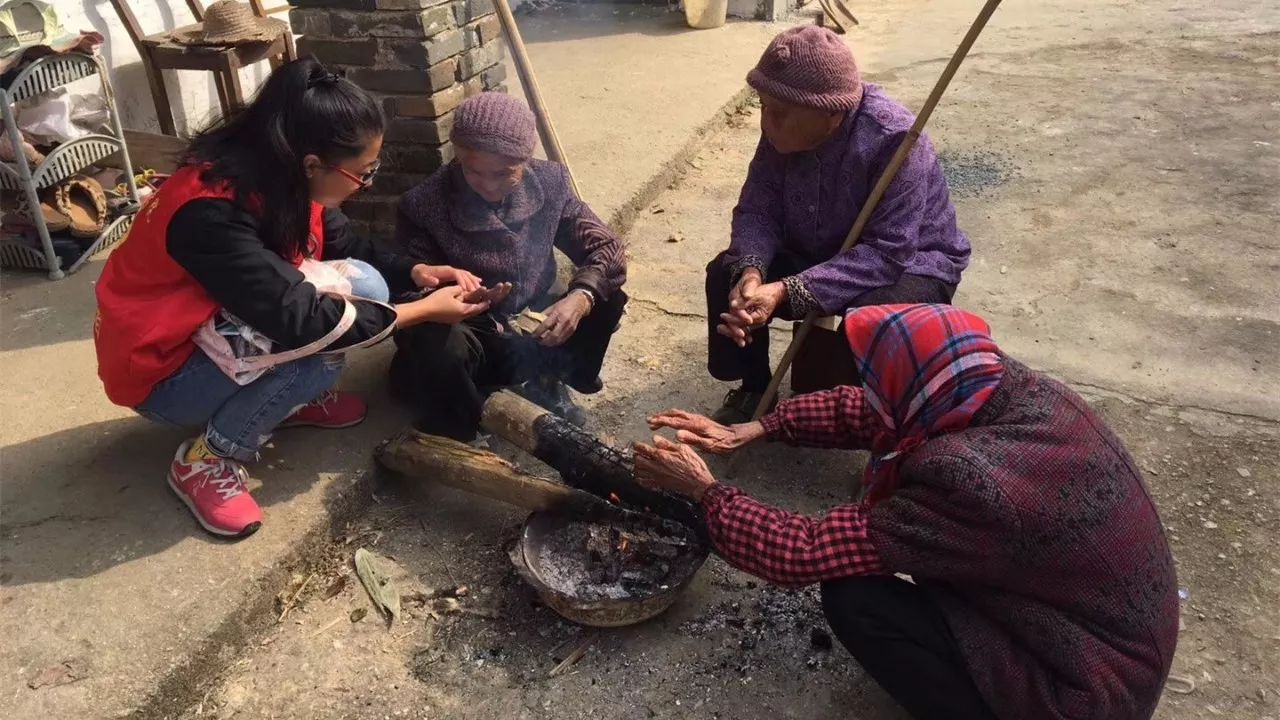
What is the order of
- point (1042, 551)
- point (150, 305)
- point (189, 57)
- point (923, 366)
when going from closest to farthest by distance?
1. point (1042, 551)
2. point (923, 366)
3. point (150, 305)
4. point (189, 57)

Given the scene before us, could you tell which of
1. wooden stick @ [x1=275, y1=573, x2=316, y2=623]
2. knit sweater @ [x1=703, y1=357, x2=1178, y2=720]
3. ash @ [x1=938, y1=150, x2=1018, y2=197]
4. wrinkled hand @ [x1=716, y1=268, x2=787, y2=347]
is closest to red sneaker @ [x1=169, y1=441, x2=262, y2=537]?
wooden stick @ [x1=275, y1=573, x2=316, y2=623]

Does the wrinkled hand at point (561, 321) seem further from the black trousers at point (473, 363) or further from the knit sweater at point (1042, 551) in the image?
the knit sweater at point (1042, 551)

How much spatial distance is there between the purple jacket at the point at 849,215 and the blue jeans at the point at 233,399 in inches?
59.9

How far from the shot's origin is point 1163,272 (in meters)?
4.91

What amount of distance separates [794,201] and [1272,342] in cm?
245

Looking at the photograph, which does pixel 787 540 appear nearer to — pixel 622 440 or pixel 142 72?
pixel 622 440

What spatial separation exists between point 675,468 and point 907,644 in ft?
2.47

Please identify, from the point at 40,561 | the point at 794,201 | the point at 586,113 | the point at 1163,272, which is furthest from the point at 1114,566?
the point at 586,113

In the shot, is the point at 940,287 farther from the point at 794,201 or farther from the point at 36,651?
the point at 36,651

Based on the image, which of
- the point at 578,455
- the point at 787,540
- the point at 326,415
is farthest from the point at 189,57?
the point at 787,540

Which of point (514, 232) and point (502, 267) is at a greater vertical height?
point (514, 232)

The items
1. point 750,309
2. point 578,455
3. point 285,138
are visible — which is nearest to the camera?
point 285,138

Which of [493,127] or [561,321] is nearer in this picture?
[493,127]

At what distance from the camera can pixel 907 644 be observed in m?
2.34
